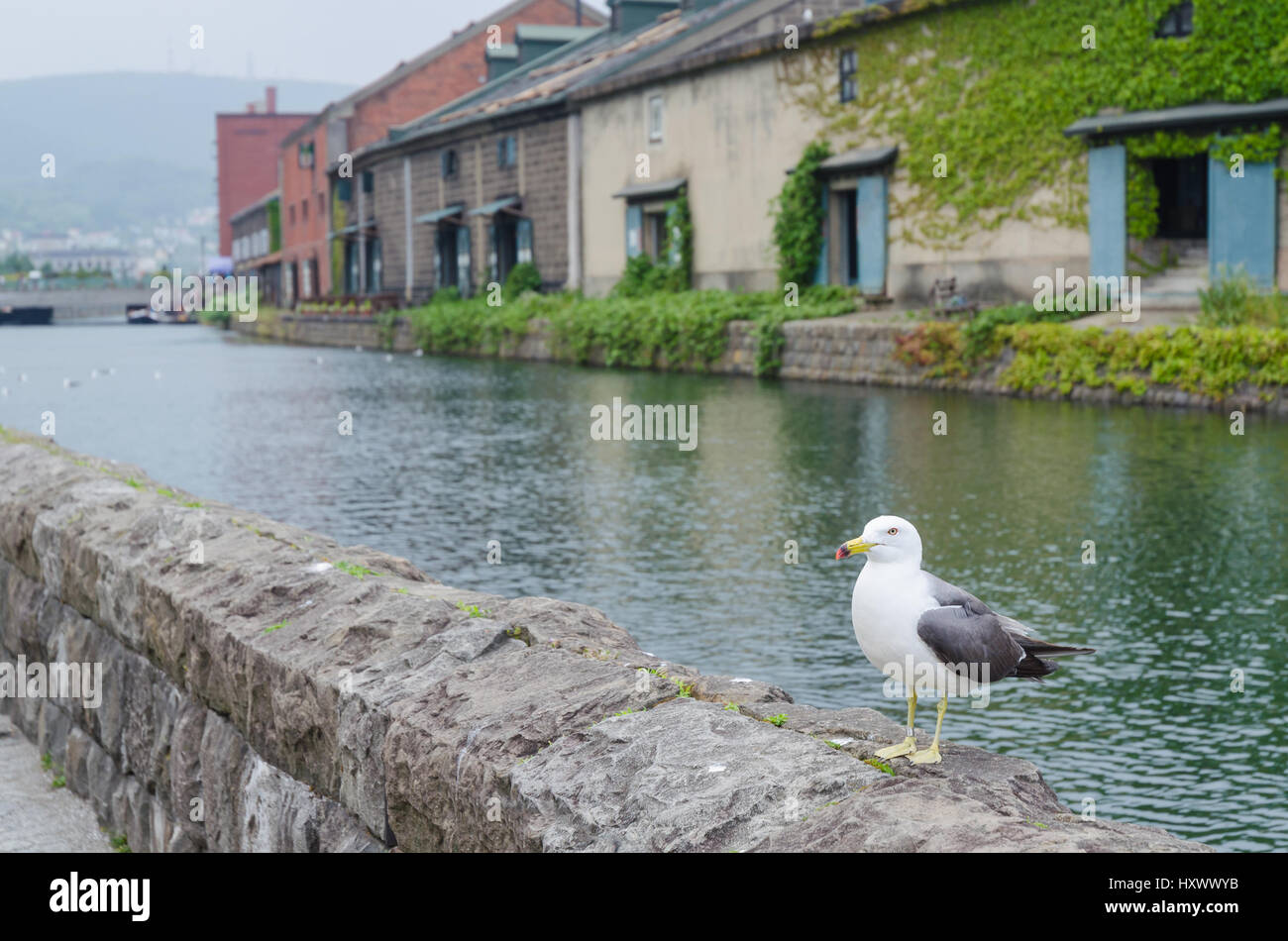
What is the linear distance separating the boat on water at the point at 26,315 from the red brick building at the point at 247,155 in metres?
13.2

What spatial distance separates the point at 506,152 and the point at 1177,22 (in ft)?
79.1

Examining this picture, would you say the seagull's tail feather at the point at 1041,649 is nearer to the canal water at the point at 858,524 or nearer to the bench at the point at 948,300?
the canal water at the point at 858,524

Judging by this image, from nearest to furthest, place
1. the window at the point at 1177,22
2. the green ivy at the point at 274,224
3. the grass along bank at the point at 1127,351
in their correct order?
the grass along bank at the point at 1127,351 → the window at the point at 1177,22 → the green ivy at the point at 274,224

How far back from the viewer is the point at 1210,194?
2320 cm

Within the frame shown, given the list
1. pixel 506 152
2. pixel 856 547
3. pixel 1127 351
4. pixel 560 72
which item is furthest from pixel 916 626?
pixel 560 72

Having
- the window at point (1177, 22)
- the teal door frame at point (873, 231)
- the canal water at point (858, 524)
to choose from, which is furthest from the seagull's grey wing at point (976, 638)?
the teal door frame at point (873, 231)

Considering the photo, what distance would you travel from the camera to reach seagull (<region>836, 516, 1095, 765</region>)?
341 cm

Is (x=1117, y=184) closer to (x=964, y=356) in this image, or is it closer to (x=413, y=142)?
(x=964, y=356)

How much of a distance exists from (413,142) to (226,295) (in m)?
38.5

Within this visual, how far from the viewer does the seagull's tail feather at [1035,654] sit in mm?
3502

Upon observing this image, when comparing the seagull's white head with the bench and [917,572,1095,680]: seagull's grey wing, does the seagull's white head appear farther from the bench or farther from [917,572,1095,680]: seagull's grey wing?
the bench

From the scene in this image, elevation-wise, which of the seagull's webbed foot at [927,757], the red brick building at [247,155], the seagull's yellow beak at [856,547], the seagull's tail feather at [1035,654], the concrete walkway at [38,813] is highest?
the red brick building at [247,155]

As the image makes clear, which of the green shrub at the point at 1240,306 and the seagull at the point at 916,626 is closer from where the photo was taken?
the seagull at the point at 916,626
